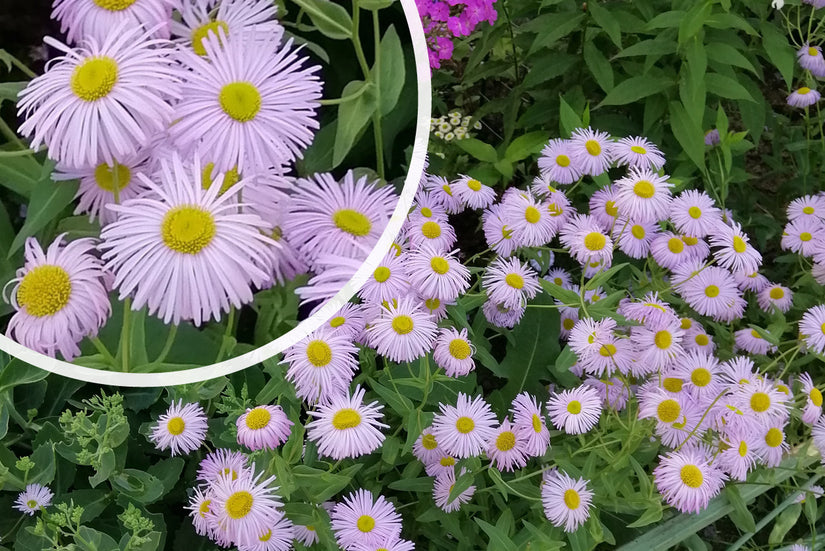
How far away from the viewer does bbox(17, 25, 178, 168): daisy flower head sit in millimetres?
395

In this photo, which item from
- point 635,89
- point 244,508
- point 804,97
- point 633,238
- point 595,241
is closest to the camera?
point 244,508

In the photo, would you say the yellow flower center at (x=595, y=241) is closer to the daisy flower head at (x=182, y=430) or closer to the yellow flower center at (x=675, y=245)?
the yellow flower center at (x=675, y=245)

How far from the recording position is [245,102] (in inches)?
16.7

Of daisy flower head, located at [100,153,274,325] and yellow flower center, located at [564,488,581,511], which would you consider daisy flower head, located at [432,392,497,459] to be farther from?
daisy flower head, located at [100,153,274,325]

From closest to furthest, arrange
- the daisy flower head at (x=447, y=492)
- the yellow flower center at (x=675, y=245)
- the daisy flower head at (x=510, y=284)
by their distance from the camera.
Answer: the daisy flower head at (x=447, y=492) → the daisy flower head at (x=510, y=284) → the yellow flower center at (x=675, y=245)

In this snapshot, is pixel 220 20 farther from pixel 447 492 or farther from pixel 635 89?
pixel 635 89

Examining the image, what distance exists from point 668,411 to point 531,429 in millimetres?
169

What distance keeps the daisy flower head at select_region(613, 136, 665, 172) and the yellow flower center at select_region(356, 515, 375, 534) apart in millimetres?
635

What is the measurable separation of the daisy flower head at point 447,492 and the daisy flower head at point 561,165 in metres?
0.50

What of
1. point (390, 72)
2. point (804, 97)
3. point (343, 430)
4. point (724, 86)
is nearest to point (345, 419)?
point (343, 430)

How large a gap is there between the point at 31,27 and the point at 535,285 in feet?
2.36

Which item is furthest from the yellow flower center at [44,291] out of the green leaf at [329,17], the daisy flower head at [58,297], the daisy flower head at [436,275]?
the daisy flower head at [436,275]

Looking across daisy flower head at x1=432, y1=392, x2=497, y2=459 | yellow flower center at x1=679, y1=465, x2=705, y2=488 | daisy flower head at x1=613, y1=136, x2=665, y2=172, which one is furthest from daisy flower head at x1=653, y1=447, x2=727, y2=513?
daisy flower head at x1=613, y1=136, x2=665, y2=172

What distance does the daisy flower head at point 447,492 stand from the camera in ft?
2.81
